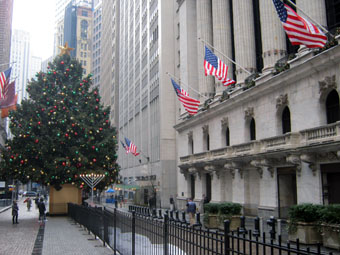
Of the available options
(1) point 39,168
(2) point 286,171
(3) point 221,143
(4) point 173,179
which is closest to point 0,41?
(4) point 173,179

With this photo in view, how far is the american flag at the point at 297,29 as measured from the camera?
16531mm

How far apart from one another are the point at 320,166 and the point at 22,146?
22.6 m

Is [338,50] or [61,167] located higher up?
[338,50]

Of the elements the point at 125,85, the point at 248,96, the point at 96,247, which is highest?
the point at 125,85

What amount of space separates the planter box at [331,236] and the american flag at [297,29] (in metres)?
7.85

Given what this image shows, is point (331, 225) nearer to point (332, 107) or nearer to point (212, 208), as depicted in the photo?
point (332, 107)

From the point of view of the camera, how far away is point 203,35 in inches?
1567

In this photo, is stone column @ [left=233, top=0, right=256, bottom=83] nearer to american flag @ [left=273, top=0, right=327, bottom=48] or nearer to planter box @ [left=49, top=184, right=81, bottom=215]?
american flag @ [left=273, top=0, right=327, bottom=48]

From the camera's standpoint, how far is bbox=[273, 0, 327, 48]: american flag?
1653cm

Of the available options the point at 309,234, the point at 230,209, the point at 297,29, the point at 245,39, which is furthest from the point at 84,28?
the point at 309,234

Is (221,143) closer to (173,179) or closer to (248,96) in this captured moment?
(248,96)

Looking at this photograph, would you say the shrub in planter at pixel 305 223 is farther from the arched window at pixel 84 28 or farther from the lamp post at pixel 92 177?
the arched window at pixel 84 28

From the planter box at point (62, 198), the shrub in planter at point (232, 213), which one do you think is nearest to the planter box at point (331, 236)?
the shrub in planter at point (232, 213)

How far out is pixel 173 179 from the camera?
53250 mm
